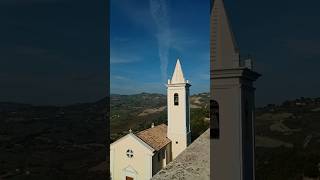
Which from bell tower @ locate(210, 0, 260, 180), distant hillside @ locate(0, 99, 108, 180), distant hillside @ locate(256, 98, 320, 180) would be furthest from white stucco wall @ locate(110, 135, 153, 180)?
distant hillside @ locate(256, 98, 320, 180)

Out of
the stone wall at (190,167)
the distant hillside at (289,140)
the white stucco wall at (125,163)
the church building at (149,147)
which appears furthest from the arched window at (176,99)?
the distant hillside at (289,140)

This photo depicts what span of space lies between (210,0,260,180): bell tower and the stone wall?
260mm

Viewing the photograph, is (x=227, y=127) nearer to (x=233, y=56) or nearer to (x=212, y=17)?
(x=233, y=56)

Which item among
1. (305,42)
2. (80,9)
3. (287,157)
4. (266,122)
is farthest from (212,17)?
(305,42)

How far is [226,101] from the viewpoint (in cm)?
414

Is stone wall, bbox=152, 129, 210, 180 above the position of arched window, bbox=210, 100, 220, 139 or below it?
below

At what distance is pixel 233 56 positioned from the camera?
4000mm

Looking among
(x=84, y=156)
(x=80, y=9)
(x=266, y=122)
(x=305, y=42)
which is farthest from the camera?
(x=305, y=42)

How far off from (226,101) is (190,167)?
102cm

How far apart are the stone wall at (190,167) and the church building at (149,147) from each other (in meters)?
0.17

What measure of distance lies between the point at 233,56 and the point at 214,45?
26cm

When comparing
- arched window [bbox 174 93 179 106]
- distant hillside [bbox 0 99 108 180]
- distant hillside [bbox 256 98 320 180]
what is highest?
arched window [bbox 174 93 179 106]

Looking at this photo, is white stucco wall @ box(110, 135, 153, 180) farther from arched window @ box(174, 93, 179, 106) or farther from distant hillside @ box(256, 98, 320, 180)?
distant hillside @ box(256, 98, 320, 180)

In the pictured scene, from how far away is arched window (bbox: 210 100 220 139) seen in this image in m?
4.09
